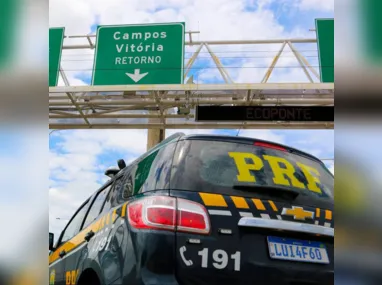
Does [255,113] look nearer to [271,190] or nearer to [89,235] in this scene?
[89,235]

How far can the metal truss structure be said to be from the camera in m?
9.74

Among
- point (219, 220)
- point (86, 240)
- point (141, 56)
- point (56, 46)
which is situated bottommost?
point (86, 240)

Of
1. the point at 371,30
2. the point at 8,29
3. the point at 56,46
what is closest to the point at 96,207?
the point at 8,29

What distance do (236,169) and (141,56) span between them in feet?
24.4

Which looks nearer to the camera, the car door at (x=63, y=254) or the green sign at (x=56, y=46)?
the car door at (x=63, y=254)

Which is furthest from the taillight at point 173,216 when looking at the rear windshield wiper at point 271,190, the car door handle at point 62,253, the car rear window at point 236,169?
the car door handle at point 62,253

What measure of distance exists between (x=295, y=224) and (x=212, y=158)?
0.66 m

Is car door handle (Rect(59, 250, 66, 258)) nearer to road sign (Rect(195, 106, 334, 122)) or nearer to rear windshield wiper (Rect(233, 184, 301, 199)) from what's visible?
rear windshield wiper (Rect(233, 184, 301, 199))

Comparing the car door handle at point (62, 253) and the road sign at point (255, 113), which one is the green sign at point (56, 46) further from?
the car door handle at point (62, 253)

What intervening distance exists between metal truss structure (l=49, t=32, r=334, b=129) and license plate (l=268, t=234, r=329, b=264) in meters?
7.32

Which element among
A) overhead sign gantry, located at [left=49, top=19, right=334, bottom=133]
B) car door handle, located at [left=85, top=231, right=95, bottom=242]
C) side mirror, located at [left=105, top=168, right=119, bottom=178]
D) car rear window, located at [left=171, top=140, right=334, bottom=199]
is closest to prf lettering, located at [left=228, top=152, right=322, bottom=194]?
car rear window, located at [left=171, top=140, right=334, bottom=199]

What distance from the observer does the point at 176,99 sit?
33.6 feet

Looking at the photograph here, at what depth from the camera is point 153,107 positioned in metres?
10.5

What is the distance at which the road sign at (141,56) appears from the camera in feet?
31.5
